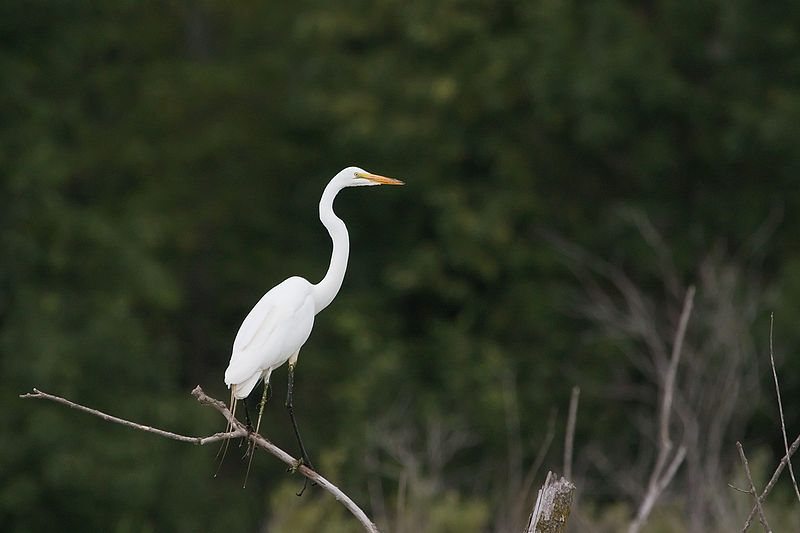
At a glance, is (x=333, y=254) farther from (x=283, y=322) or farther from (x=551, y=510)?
(x=551, y=510)

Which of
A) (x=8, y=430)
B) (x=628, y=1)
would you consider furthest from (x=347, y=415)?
(x=628, y=1)

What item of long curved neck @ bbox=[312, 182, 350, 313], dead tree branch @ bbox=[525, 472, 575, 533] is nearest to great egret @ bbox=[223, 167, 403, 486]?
long curved neck @ bbox=[312, 182, 350, 313]

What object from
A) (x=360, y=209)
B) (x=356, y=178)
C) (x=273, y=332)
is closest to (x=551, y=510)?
(x=273, y=332)

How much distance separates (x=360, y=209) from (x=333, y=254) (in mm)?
9471

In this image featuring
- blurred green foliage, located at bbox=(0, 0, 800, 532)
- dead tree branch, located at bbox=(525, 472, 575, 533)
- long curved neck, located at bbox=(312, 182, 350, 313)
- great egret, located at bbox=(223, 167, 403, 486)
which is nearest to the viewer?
dead tree branch, located at bbox=(525, 472, 575, 533)

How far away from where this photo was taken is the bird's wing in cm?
351

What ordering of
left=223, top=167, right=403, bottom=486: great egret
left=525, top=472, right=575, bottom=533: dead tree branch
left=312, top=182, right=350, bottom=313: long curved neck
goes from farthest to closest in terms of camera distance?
left=312, top=182, right=350, bottom=313: long curved neck < left=223, top=167, right=403, bottom=486: great egret < left=525, top=472, right=575, bottom=533: dead tree branch

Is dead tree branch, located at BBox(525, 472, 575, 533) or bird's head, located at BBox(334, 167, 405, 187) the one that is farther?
bird's head, located at BBox(334, 167, 405, 187)

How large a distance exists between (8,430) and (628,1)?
6.83 meters

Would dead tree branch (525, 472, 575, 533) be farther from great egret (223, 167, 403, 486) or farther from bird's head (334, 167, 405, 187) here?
bird's head (334, 167, 405, 187)

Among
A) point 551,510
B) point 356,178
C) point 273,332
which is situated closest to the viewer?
point 551,510

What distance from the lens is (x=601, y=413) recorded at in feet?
38.1

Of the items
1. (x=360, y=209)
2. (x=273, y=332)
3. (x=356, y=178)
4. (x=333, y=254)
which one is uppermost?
(x=356, y=178)

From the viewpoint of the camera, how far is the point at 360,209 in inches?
516
